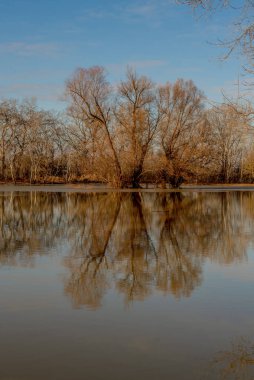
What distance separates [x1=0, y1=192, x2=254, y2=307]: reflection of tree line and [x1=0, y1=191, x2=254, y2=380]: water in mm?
Result: 22

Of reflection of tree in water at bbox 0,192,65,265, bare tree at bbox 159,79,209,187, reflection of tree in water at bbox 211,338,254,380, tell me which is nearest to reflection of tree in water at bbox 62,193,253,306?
reflection of tree in water at bbox 0,192,65,265

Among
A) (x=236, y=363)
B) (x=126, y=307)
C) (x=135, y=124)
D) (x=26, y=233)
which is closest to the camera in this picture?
(x=236, y=363)

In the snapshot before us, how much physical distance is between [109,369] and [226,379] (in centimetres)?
91

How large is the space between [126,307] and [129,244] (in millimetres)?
5007

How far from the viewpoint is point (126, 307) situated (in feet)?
18.7

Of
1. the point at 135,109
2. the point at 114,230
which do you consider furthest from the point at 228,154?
the point at 114,230

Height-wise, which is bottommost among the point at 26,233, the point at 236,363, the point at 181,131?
the point at 236,363

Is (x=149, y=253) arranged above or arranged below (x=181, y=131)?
below

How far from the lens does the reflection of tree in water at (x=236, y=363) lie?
3.90 m

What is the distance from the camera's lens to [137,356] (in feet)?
13.9

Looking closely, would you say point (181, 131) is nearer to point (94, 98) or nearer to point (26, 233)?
point (94, 98)

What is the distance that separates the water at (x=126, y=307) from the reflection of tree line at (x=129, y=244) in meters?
0.02

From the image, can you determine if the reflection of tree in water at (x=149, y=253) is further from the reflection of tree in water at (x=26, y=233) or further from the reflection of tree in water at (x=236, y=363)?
the reflection of tree in water at (x=236, y=363)

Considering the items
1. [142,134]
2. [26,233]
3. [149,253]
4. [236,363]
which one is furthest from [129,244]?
[142,134]
